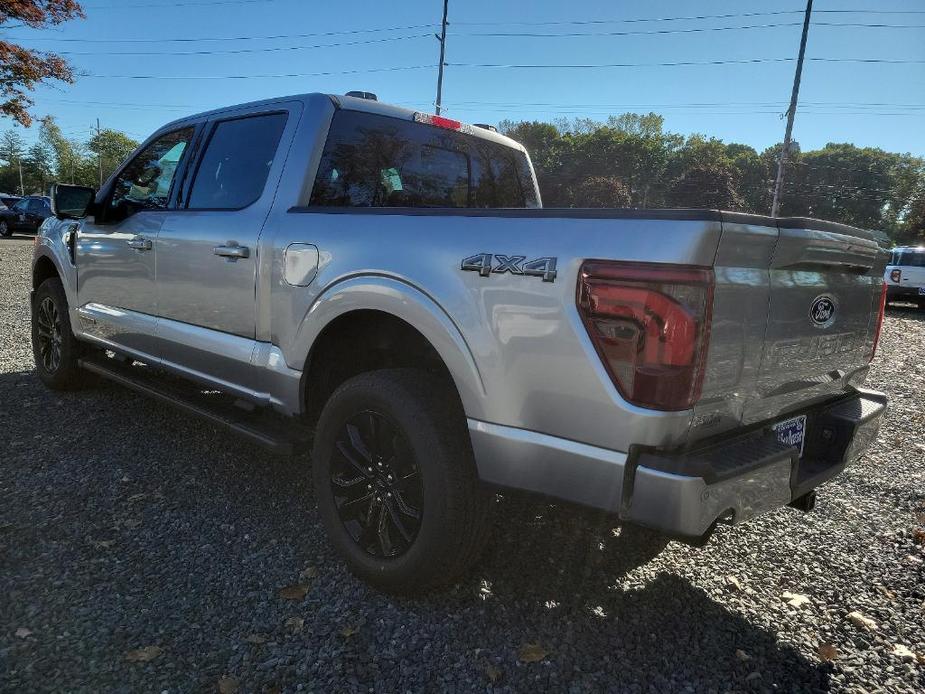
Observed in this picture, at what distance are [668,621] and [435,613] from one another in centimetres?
89

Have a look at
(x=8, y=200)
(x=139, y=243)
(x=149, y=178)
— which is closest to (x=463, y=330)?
(x=139, y=243)

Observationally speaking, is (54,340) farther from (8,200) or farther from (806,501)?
(8,200)

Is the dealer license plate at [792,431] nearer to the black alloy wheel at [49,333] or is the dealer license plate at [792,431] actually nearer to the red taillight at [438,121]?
the red taillight at [438,121]

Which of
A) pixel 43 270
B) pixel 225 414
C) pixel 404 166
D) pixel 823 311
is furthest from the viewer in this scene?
pixel 43 270

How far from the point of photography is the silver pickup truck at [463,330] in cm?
189

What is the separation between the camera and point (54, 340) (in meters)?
5.15

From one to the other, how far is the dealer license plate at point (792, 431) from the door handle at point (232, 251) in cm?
233

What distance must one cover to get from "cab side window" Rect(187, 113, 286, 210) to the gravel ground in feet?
5.03

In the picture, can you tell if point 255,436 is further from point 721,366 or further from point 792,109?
point 792,109

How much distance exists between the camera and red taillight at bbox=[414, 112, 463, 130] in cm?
350

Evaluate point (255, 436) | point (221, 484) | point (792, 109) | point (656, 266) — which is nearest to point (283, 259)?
point (255, 436)

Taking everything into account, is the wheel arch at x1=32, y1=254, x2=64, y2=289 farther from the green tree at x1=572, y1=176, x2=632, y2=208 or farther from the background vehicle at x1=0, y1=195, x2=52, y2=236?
the green tree at x1=572, y1=176, x2=632, y2=208

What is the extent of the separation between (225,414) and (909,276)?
17.6 metres

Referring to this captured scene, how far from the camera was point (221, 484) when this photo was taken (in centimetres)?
363
